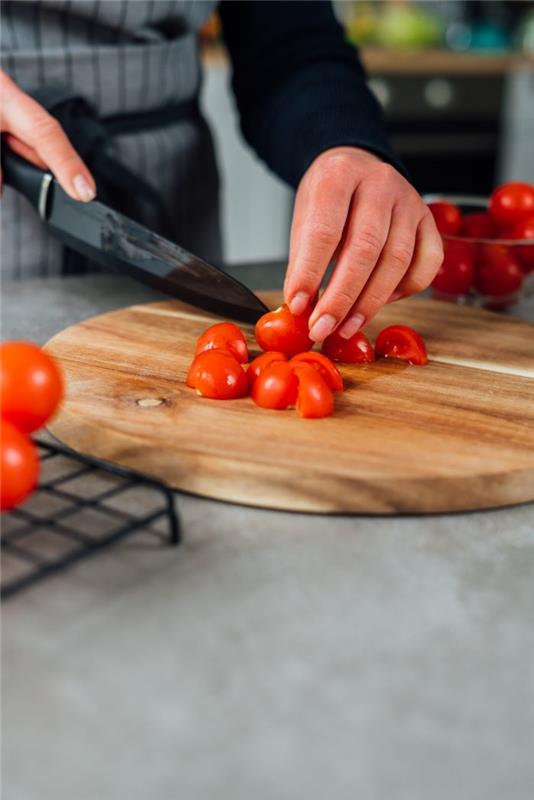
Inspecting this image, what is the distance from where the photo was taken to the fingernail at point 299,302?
852 mm

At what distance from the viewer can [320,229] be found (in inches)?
33.6

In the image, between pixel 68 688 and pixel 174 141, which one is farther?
pixel 174 141

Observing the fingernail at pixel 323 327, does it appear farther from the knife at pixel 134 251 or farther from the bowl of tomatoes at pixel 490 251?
the bowl of tomatoes at pixel 490 251

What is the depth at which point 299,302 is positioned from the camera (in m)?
0.85

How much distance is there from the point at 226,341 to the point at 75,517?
0.27 m

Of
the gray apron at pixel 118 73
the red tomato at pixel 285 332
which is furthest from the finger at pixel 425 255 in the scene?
the gray apron at pixel 118 73

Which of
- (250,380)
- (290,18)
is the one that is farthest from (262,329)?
(290,18)

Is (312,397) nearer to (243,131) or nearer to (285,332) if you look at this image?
(285,332)

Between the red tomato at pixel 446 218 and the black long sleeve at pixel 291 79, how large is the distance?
0.39 feet

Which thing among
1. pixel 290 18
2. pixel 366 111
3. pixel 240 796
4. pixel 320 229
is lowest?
pixel 240 796

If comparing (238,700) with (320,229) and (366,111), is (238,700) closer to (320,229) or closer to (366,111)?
(320,229)

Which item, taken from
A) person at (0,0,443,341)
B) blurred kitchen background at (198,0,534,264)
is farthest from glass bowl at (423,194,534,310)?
blurred kitchen background at (198,0,534,264)

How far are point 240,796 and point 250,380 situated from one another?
0.43 meters

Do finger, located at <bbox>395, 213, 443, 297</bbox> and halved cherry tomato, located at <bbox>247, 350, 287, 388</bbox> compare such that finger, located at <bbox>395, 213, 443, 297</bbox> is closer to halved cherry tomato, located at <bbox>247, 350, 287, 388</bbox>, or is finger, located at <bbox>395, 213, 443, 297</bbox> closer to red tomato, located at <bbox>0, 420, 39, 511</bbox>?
halved cherry tomato, located at <bbox>247, 350, 287, 388</bbox>
